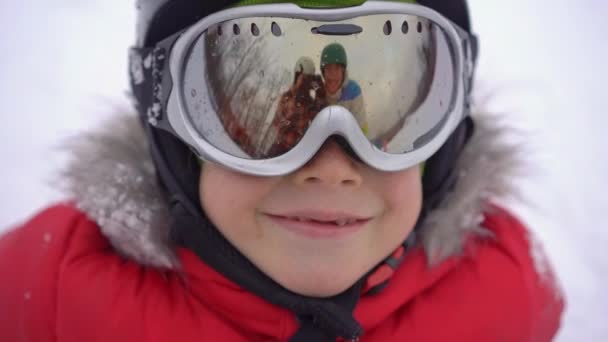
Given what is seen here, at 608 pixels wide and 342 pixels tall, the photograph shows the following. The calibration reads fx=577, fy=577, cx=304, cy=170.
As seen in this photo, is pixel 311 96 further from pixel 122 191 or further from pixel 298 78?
pixel 122 191

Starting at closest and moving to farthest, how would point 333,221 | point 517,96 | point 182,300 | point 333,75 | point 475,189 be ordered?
point 333,75 < point 333,221 < point 182,300 < point 475,189 < point 517,96

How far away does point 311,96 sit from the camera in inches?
41.6

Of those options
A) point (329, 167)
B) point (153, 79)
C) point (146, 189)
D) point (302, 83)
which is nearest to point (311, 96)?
point (302, 83)

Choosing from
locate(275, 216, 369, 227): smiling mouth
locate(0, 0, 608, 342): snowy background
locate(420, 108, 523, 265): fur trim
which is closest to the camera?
locate(275, 216, 369, 227): smiling mouth

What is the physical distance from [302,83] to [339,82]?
7 centimetres

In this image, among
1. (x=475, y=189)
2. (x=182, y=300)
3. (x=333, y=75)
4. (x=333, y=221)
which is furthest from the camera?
(x=475, y=189)

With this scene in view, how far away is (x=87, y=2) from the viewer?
151 inches

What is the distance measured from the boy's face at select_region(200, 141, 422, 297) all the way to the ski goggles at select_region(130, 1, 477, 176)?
5cm

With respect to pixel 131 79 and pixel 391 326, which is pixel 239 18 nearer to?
pixel 131 79

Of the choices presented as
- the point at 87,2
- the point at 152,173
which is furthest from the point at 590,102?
the point at 87,2

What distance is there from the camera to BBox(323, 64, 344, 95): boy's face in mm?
1050

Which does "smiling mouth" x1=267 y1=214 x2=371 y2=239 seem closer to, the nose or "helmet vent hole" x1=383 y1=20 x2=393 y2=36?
the nose

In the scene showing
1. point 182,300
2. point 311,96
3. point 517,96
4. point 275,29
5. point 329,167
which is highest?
point 275,29

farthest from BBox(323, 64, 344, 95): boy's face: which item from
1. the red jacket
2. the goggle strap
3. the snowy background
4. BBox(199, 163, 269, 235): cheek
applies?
the snowy background
